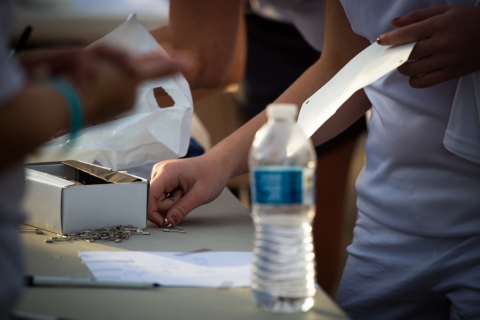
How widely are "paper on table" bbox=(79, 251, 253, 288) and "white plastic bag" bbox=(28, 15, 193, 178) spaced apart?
1.49 feet

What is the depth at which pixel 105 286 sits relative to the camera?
734 millimetres

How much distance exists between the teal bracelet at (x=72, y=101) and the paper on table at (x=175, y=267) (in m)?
0.30

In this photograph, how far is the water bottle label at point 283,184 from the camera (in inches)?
25.3

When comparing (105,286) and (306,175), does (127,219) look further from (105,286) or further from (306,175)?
(306,175)

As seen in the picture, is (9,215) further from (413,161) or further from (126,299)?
(413,161)

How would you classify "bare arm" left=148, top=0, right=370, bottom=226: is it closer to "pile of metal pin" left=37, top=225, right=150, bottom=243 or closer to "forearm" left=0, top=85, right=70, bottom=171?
"pile of metal pin" left=37, top=225, right=150, bottom=243

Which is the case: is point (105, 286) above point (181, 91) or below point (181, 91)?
below

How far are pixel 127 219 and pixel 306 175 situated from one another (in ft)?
1.55

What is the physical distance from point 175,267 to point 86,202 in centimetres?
25

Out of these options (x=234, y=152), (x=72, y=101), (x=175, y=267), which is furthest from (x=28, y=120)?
(x=234, y=152)

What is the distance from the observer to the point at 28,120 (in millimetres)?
491

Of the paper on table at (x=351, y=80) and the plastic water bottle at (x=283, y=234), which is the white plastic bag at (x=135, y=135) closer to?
the paper on table at (x=351, y=80)

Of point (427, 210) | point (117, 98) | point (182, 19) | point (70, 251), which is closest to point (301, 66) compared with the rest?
point (182, 19)

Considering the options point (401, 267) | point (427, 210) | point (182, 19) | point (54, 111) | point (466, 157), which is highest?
point (182, 19)
